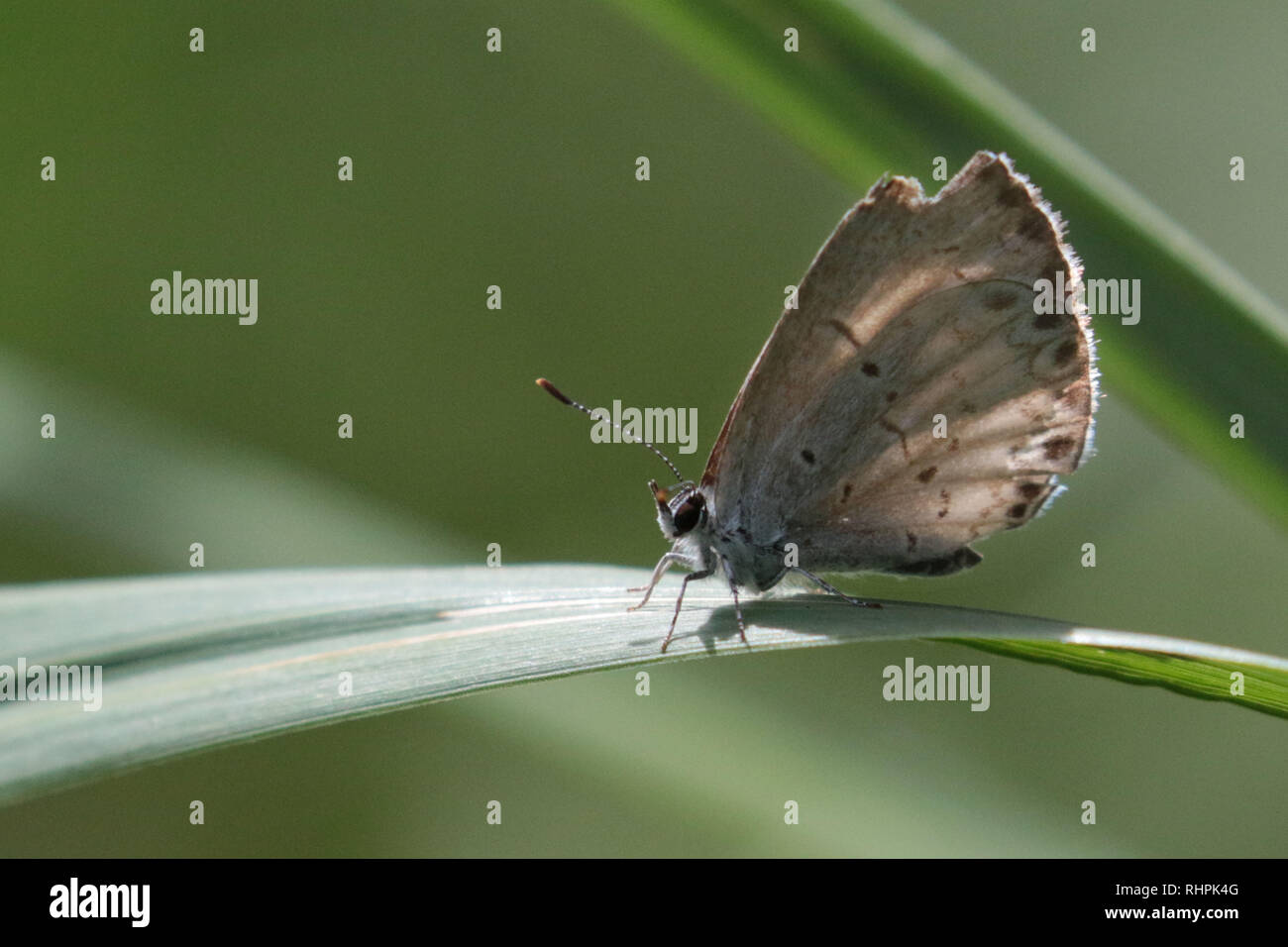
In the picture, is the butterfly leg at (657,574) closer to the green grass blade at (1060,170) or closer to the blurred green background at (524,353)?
the blurred green background at (524,353)

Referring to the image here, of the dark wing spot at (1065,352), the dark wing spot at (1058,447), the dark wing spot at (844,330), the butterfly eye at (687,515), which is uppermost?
the dark wing spot at (844,330)

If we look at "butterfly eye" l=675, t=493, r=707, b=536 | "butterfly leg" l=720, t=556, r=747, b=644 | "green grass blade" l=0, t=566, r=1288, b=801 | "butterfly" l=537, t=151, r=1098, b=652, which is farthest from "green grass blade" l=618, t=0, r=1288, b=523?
"butterfly eye" l=675, t=493, r=707, b=536

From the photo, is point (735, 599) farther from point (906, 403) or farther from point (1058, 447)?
point (1058, 447)

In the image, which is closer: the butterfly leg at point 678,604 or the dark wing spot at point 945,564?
the butterfly leg at point 678,604

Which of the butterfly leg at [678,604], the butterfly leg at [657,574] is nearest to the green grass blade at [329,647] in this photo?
the butterfly leg at [678,604]

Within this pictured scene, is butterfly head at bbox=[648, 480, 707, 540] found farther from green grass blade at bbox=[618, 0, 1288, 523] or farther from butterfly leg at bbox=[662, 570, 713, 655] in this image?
green grass blade at bbox=[618, 0, 1288, 523]

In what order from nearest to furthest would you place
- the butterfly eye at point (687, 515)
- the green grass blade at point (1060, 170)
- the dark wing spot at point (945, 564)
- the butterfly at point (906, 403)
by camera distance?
the green grass blade at point (1060, 170), the butterfly at point (906, 403), the dark wing spot at point (945, 564), the butterfly eye at point (687, 515)
